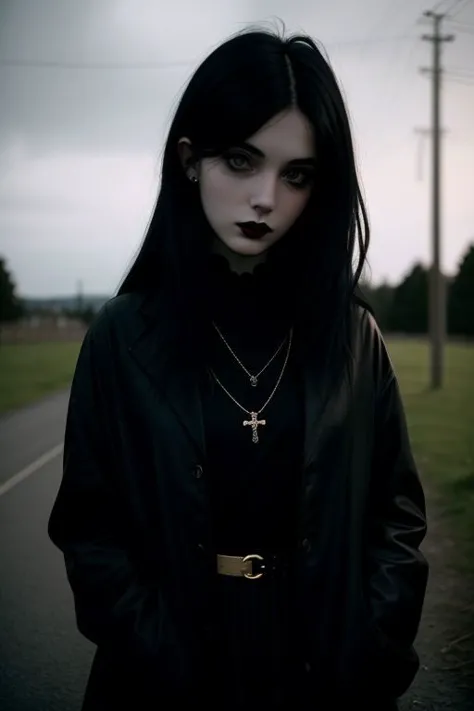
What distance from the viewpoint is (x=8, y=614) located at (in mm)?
3092

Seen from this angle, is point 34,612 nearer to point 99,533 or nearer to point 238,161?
point 99,533

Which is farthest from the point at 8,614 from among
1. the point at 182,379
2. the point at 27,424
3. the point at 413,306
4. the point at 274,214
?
the point at 413,306

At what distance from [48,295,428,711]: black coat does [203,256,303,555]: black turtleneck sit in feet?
0.17


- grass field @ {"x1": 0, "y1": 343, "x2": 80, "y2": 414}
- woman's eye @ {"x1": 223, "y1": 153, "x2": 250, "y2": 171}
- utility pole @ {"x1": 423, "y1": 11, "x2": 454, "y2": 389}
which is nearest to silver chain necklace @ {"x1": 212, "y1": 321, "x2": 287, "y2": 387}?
woman's eye @ {"x1": 223, "y1": 153, "x2": 250, "y2": 171}

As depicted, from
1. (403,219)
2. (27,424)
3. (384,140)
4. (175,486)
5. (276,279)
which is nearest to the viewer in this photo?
(175,486)

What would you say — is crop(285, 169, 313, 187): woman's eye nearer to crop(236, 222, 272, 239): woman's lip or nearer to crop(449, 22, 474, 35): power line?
crop(236, 222, 272, 239): woman's lip

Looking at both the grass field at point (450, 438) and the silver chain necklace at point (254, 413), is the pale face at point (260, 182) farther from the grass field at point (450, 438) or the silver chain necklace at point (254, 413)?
the grass field at point (450, 438)

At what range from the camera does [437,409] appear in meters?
7.71

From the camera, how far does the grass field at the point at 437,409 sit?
4625 millimetres

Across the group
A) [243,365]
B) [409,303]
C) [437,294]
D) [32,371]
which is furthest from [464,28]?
[409,303]

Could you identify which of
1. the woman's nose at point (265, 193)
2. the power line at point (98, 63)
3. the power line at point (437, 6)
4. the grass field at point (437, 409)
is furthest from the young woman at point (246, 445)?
the grass field at point (437, 409)

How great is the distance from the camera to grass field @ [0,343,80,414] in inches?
179

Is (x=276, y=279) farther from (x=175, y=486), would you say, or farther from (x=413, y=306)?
(x=413, y=306)

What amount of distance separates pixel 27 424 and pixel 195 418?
25.2 feet
